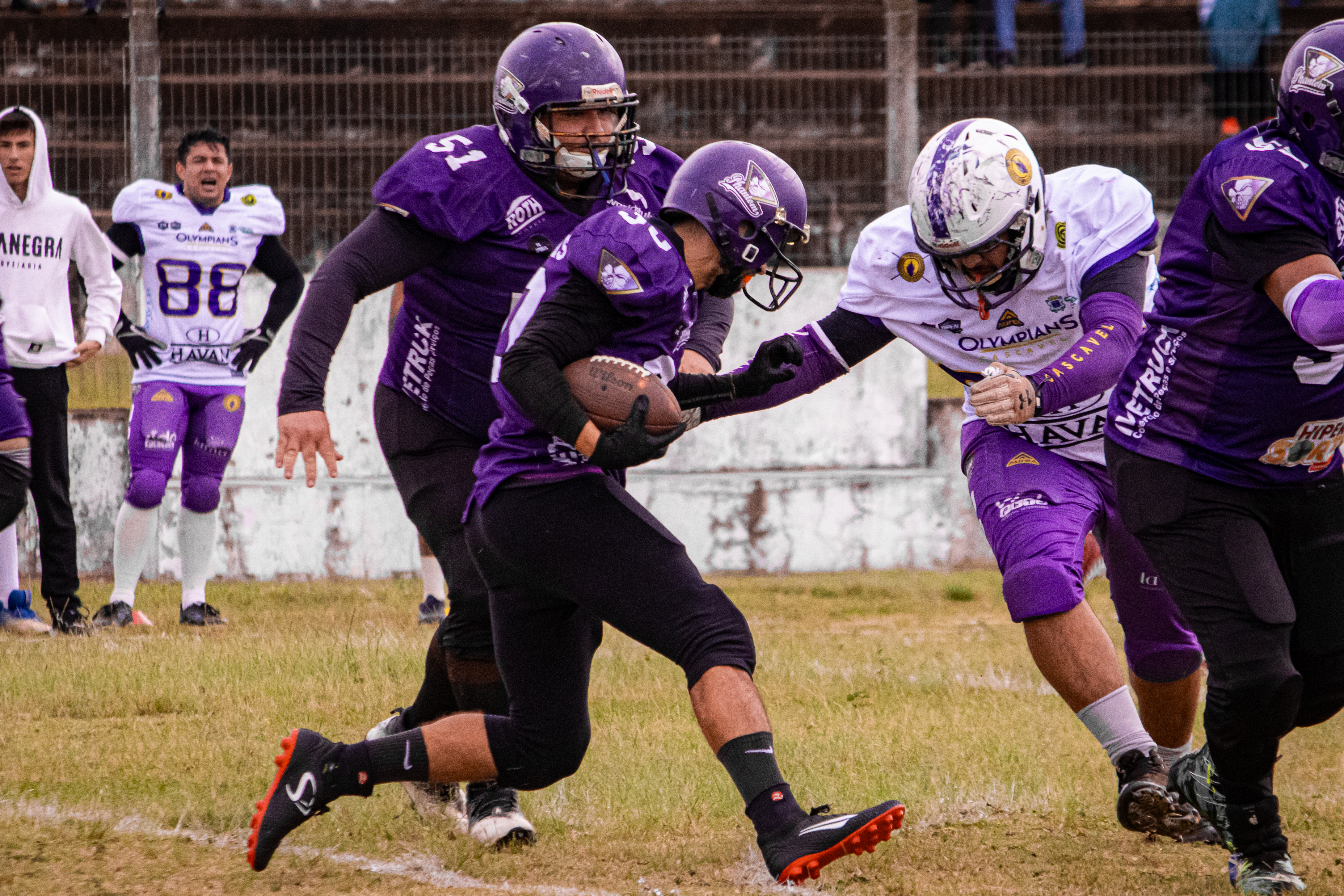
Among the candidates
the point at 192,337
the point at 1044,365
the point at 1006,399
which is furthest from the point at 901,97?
the point at 1006,399

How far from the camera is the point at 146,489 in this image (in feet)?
26.5

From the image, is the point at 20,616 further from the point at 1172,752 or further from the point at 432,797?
the point at 1172,752

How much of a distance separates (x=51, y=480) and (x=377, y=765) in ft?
16.2

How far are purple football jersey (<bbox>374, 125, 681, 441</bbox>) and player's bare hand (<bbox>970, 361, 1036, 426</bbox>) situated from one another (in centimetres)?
102

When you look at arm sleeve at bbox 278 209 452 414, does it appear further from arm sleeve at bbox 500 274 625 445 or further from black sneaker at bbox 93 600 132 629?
black sneaker at bbox 93 600 132 629

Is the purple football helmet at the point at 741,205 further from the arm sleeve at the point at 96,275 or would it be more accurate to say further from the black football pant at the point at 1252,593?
the arm sleeve at the point at 96,275

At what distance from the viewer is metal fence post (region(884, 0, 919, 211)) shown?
11023 millimetres

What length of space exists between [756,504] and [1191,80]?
17.7ft

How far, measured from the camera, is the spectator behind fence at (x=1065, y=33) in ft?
39.6

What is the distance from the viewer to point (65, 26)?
40.1ft

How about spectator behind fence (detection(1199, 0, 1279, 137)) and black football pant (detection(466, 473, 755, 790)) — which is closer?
black football pant (detection(466, 473, 755, 790))

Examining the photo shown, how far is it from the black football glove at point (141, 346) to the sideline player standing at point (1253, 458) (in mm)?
5848

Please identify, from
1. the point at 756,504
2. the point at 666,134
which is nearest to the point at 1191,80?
the point at 666,134

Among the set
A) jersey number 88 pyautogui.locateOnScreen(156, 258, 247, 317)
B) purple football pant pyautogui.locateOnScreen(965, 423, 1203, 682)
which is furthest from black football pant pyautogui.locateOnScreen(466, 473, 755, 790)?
jersey number 88 pyautogui.locateOnScreen(156, 258, 247, 317)
